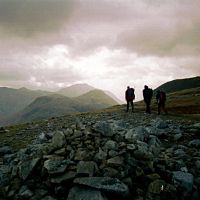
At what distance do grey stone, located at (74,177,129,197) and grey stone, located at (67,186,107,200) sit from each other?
8.8 inches

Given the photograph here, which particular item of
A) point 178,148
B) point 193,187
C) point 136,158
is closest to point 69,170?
point 136,158

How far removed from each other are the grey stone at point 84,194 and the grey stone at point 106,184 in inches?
8.8

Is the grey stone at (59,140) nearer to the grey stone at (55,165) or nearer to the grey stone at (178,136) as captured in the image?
the grey stone at (55,165)

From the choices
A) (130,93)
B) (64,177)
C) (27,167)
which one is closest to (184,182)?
(64,177)

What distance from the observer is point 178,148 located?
19.0 m

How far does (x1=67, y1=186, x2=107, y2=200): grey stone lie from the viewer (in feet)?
39.5

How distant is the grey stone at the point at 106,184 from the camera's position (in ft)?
40.6

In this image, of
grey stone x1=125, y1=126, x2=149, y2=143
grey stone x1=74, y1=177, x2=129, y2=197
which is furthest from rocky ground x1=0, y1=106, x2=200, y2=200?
grey stone x1=125, y1=126, x2=149, y2=143

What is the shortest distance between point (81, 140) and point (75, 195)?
3657mm

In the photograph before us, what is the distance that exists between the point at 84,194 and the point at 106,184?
1.01m

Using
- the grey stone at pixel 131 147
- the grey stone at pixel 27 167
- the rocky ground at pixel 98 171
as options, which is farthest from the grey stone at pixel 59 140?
the grey stone at pixel 131 147

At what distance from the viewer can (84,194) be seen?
1226 cm

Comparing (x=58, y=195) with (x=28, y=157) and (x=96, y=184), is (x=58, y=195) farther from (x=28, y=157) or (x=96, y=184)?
(x=28, y=157)

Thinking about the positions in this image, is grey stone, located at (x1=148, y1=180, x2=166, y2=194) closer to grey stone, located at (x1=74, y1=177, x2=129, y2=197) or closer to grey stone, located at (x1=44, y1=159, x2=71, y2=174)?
grey stone, located at (x1=74, y1=177, x2=129, y2=197)
